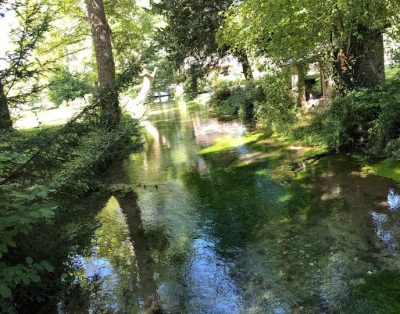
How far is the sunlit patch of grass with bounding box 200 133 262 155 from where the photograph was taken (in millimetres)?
12824

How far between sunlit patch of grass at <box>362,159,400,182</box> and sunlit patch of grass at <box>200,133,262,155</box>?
5127mm

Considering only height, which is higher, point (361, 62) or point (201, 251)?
point (361, 62)

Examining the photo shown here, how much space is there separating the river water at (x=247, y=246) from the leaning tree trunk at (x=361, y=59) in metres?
2.55

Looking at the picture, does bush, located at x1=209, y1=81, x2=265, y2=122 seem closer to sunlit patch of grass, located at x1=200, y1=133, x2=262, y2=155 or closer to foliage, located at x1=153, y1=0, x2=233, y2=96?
foliage, located at x1=153, y1=0, x2=233, y2=96

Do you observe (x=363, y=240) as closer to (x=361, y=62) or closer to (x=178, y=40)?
(x=361, y=62)

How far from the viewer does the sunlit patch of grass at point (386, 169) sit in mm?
7672

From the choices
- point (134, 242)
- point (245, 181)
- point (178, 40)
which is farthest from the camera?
point (178, 40)

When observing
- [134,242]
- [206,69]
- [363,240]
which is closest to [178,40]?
[206,69]

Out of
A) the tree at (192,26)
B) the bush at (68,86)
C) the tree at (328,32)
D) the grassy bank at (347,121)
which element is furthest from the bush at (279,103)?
the bush at (68,86)

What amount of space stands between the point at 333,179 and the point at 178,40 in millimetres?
12385

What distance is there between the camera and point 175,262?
18.3ft

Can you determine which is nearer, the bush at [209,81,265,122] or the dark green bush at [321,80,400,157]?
the dark green bush at [321,80,400,157]

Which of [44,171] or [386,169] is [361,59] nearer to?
[386,169]

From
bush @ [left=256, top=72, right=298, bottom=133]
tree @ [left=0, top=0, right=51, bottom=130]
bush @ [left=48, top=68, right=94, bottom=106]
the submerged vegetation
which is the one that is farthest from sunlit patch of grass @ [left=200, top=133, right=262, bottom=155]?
tree @ [left=0, top=0, right=51, bottom=130]
